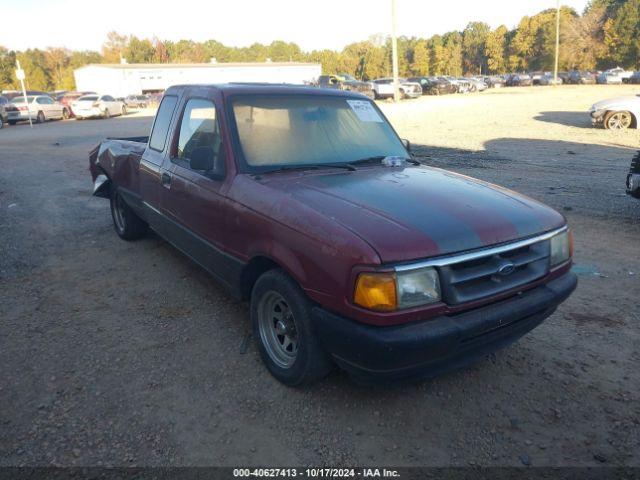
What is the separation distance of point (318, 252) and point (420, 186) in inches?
40.4

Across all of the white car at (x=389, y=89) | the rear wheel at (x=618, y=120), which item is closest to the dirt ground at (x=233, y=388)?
the rear wheel at (x=618, y=120)

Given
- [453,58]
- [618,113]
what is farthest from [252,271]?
[453,58]

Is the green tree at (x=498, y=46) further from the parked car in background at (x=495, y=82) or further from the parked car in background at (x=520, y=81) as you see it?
the parked car in background at (x=520, y=81)

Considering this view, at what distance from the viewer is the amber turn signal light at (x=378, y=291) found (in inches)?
92.6

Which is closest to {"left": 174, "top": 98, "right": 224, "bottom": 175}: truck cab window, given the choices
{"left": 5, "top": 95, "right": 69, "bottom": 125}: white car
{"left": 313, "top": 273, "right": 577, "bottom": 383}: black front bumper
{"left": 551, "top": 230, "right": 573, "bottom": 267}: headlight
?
{"left": 313, "top": 273, "right": 577, "bottom": 383}: black front bumper

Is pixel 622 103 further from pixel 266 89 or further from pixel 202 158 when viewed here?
pixel 202 158

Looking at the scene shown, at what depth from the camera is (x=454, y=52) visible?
96625 millimetres

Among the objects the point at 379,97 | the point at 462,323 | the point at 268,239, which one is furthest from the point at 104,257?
the point at 379,97

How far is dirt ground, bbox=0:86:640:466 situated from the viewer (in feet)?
8.55

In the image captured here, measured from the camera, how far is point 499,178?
9102mm

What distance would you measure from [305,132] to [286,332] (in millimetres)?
1555

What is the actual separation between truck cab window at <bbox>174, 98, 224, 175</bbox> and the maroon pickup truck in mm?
16

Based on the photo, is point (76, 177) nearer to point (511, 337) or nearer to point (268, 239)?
point (268, 239)

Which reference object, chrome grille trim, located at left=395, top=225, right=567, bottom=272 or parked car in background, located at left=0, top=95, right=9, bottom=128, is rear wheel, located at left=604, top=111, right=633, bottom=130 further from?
parked car in background, located at left=0, top=95, right=9, bottom=128
